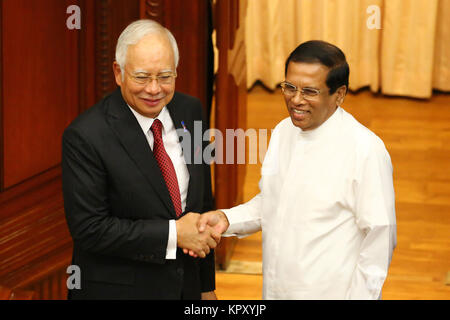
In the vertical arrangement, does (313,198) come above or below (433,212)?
above

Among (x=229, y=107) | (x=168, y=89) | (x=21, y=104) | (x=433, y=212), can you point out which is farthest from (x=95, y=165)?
(x=433, y=212)

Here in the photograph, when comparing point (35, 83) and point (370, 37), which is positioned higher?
point (35, 83)

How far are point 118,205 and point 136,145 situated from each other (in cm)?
18

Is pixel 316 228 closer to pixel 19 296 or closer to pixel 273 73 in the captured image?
pixel 19 296

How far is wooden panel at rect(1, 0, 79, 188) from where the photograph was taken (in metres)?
2.97

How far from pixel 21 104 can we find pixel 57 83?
0.18m

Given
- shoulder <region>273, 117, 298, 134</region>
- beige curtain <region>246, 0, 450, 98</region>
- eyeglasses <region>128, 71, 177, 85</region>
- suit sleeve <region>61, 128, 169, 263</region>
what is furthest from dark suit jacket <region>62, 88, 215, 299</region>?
beige curtain <region>246, 0, 450, 98</region>

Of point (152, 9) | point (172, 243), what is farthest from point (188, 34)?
point (172, 243)

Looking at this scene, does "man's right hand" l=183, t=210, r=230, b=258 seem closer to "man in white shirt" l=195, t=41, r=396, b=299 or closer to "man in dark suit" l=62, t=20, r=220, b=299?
"man in dark suit" l=62, t=20, r=220, b=299

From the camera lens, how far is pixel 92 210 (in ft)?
6.86

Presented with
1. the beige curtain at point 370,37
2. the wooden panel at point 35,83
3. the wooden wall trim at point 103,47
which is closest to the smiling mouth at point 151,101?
the wooden panel at point 35,83

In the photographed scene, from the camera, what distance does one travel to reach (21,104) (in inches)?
119

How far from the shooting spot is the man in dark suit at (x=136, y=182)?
2094 millimetres

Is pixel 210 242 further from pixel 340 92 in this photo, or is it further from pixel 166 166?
pixel 340 92
